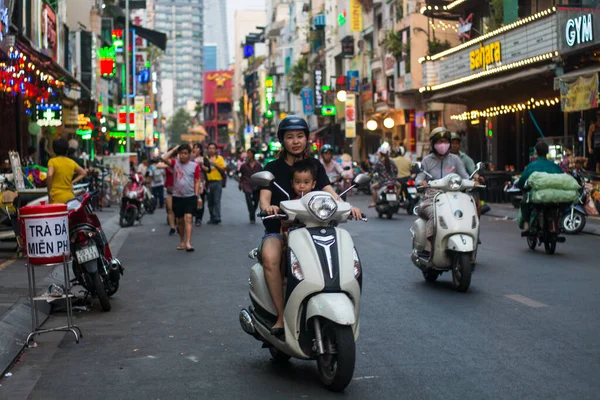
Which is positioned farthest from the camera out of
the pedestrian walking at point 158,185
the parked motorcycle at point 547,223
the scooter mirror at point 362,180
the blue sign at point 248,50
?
the blue sign at point 248,50

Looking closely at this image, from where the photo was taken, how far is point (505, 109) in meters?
30.7

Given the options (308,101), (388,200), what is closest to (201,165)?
(388,200)

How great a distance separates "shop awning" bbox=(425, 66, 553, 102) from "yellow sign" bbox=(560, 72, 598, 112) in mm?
2209

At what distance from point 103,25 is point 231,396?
53844mm

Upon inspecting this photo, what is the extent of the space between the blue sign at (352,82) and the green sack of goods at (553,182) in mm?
42574

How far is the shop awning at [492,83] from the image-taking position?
25.5 meters

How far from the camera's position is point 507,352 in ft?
22.3

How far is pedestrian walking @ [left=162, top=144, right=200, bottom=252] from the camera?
1524 cm

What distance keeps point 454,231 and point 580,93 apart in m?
13.2

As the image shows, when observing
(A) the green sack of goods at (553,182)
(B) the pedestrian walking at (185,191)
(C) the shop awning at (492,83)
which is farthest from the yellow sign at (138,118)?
(A) the green sack of goods at (553,182)

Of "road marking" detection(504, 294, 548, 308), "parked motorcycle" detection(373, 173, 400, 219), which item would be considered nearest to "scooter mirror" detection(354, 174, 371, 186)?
"road marking" detection(504, 294, 548, 308)

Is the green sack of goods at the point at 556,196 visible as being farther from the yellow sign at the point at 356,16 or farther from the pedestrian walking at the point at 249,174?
the yellow sign at the point at 356,16

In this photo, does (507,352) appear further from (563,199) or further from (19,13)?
(19,13)

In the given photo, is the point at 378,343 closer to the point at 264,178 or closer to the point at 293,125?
the point at 293,125
